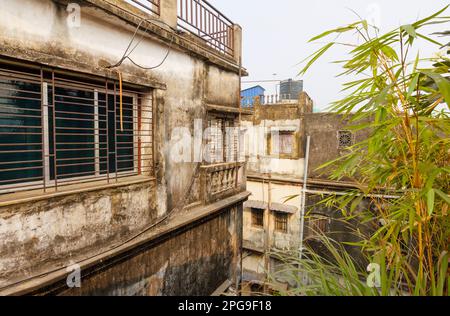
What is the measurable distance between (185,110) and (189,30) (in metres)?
1.66

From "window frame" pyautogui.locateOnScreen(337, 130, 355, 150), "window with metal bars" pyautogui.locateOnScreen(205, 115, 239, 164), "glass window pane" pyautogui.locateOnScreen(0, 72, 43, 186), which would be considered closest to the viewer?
"glass window pane" pyautogui.locateOnScreen(0, 72, 43, 186)

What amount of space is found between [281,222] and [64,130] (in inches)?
452

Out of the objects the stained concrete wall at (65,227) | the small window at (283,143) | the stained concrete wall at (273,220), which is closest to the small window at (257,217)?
the stained concrete wall at (273,220)

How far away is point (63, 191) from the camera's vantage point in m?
3.19

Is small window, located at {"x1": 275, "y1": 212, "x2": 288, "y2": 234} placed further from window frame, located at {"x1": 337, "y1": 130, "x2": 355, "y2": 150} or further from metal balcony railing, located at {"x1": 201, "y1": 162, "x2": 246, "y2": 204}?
metal balcony railing, located at {"x1": 201, "y1": 162, "x2": 246, "y2": 204}

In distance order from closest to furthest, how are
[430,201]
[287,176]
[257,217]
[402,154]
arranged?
1. [430,201]
2. [402,154]
3. [287,176]
4. [257,217]

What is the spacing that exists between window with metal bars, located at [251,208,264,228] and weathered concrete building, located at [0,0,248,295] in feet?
24.7

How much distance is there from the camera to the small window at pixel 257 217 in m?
13.5

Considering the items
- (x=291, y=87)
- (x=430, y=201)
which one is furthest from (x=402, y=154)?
(x=291, y=87)

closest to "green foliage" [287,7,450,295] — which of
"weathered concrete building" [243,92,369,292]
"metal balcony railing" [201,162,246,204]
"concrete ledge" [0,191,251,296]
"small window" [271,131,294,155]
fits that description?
"concrete ledge" [0,191,251,296]

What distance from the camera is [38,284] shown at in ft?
9.11

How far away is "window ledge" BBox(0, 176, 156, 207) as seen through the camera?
9.05 feet

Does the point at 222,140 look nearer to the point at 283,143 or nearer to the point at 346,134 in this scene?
the point at 283,143
